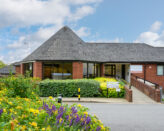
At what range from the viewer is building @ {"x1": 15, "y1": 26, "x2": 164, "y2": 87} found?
54.6 feet

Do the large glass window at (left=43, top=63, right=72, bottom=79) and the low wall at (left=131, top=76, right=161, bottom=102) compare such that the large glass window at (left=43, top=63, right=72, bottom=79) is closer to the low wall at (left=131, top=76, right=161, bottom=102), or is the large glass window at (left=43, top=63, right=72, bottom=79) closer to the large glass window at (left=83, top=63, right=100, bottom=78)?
the large glass window at (left=83, top=63, right=100, bottom=78)

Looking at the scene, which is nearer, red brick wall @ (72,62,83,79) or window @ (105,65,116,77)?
red brick wall @ (72,62,83,79)

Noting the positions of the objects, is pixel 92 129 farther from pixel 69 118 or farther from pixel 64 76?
pixel 64 76

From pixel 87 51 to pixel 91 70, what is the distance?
259 cm

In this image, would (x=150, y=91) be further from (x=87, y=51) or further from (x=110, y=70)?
(x=110, y=70)

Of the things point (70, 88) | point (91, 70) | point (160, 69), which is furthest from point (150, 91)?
point (160, 69)

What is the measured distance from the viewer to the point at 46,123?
9.00ft

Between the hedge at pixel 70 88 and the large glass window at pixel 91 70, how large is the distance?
15.2 feet

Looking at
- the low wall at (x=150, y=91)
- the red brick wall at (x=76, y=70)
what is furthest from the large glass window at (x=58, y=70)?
the low wall at (x=150, y=91)

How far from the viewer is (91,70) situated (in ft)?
62.6

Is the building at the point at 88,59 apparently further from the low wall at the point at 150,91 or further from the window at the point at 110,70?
the low wall at the point at 150,91

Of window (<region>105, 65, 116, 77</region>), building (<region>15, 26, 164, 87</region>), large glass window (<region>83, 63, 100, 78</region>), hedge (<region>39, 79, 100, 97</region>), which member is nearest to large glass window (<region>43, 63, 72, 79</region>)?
building (<region>15, 26, 164, 87</region>)

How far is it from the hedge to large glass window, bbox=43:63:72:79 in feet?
11.5

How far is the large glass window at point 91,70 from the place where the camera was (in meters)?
17.9
